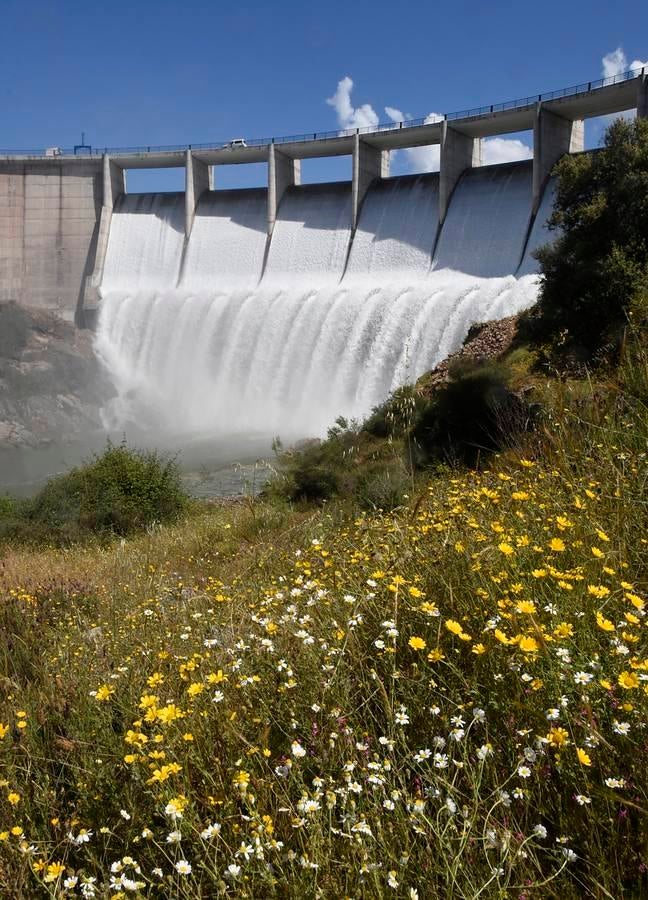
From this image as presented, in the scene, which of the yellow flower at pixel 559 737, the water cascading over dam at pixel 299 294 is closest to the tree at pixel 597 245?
the water cascading over dam at pixel 299 294

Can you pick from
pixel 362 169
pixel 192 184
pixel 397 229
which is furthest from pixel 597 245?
pixel 192 184

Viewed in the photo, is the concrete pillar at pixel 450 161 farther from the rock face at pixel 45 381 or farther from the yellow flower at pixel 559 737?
the yellow flower at pixel 559 737

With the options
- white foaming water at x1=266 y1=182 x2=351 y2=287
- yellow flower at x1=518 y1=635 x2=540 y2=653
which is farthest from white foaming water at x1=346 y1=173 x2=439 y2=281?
yellow flower at x1=518 y1=635 x2=540 y2=653

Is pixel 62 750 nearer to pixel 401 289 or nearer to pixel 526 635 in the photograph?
pixel 526 635

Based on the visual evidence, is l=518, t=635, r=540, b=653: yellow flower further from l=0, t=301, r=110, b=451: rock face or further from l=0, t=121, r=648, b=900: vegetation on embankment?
l=0, t=301, r=110, b=451: rock face

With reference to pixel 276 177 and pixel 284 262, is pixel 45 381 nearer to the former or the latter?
pixel 284 262

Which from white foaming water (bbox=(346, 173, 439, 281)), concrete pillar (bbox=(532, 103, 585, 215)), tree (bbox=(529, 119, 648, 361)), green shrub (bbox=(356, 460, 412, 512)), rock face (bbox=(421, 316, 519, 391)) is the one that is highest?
concrete pillar (bbox=(532, 103, 585, 215))
